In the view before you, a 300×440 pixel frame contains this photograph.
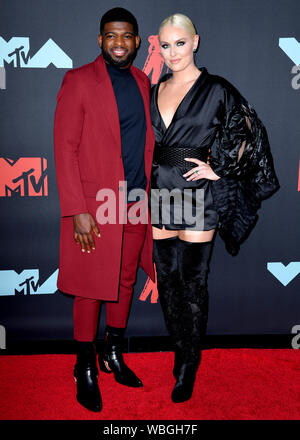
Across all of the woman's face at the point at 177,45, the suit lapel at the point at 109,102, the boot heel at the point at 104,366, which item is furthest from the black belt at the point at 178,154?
the boot heel at the point at 104,366

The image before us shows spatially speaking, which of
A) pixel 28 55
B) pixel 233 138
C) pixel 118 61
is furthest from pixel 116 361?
pixel 28 55

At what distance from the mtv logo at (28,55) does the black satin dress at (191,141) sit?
0.63 m

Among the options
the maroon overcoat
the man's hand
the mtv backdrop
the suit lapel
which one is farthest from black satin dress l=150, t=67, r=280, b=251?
the mtv backdrop

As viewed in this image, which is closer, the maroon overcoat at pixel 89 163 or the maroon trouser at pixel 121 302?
the maroon overcoat at pixel 89 163

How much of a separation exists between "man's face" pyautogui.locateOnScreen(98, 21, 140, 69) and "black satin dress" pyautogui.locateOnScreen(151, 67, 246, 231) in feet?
0.83

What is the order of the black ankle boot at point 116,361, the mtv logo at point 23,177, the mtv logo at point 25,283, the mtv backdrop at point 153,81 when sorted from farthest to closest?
the mtv logo at point 25,283, the mtv logo at point 23,177, the mtv backdrop at point 153,81, the black ankle boot at point 116,361

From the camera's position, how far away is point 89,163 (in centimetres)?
185

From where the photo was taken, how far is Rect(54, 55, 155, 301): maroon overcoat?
5.84ft

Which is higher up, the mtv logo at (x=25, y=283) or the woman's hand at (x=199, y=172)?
the woman's hand at (x=199, y=172)

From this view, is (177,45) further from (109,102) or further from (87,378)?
(87,378)

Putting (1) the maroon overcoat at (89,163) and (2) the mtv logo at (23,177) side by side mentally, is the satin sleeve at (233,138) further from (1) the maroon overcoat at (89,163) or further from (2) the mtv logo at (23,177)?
(2) the mtv logo at (23,177)

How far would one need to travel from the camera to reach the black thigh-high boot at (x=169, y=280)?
2045 millimetres

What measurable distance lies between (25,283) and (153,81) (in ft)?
4.77
